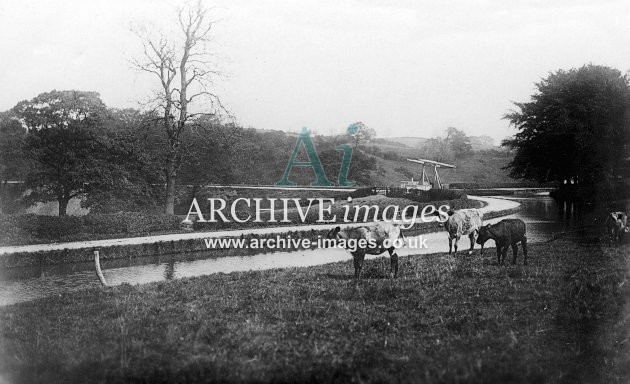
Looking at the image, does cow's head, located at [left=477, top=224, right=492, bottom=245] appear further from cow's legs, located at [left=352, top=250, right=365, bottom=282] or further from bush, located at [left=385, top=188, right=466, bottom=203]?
bush, located at [left=385, top=188, right=466, bottom=203]

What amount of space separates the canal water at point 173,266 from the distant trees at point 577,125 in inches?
314

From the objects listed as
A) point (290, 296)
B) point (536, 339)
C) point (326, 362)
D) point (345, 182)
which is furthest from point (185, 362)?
point (345, 182)

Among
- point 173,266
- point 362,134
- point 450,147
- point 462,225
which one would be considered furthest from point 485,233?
point 450,147

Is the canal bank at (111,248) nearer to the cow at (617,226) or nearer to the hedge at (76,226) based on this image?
the hedge at (76,226)

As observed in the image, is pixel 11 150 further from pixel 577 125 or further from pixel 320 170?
pixel 320 170

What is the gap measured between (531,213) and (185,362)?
3215 centimetres

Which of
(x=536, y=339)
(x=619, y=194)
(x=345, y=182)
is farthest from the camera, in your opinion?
(x=345, y=182)

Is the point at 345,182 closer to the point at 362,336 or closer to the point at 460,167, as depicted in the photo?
Result: the point at 460,167

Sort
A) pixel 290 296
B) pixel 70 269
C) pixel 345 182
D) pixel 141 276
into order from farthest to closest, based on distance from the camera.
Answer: pixel 345 182
pixel 70 269
pixel 141 276
pixel 290 296

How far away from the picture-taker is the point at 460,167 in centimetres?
8662

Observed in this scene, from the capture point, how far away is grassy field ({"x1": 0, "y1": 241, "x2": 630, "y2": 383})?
19.5 ft

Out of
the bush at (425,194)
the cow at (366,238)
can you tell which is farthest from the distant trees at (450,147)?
the cow at (366,238)

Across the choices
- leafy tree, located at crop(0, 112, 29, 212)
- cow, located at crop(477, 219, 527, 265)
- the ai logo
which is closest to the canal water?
cow, located at crop(477, 219, 527, 265)

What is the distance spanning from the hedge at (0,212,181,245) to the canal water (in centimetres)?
561
